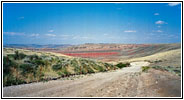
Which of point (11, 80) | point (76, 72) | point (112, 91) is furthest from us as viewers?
point (76, 72)

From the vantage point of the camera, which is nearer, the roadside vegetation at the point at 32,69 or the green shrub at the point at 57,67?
the roadside vegetation at the point at 32,69

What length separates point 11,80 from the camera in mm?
12672

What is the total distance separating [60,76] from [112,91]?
6.50 metres

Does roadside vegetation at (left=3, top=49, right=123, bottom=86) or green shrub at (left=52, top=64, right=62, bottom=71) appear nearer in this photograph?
roadside vegetation at (left=3, top=49, right=123, bottom=86)

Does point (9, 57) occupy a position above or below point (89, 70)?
above

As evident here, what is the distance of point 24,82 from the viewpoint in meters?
13.1

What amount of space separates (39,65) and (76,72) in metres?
3.44

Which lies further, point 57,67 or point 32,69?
point 57,67

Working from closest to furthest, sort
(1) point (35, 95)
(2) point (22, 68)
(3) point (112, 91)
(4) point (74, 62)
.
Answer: (1) point (35, 95)
(3) point (112, 91)
(2) point (22, 68)
(4) point (74, 62)

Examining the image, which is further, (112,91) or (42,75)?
(42,75)

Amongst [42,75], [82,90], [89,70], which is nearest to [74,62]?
[89,70]

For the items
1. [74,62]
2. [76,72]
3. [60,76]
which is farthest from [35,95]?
[74,62]

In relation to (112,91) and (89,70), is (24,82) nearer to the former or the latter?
(112,91)

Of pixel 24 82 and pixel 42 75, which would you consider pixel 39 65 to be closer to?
Answer: pixel 42 75
